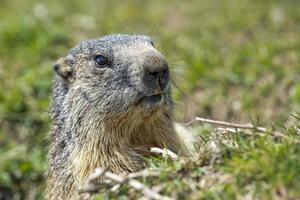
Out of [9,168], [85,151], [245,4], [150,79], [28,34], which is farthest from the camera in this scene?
[245,4]

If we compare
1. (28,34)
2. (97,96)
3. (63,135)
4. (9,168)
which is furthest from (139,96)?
(28,34)

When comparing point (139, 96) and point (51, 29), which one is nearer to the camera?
point (139, 96)

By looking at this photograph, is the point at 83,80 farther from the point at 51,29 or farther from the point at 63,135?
the point at 51,29

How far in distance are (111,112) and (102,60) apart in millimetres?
565

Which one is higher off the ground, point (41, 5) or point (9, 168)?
point (41, 5)

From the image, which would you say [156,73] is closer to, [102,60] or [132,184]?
[102,60]

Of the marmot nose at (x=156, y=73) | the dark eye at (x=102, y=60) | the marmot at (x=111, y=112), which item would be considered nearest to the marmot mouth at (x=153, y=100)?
the marmot at (x=111, y=112)

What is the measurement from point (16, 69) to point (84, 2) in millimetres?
2698

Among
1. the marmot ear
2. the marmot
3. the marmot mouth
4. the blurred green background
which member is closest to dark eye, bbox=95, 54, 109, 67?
the marmot

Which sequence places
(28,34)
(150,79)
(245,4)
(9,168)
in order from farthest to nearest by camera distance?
(245,4)
(28,34)
(9,168)
(150,79)

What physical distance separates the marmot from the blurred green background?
86 centimetres

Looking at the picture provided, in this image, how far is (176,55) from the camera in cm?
966

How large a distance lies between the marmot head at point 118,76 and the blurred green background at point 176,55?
90 cm

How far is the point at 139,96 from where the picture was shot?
571 cm
